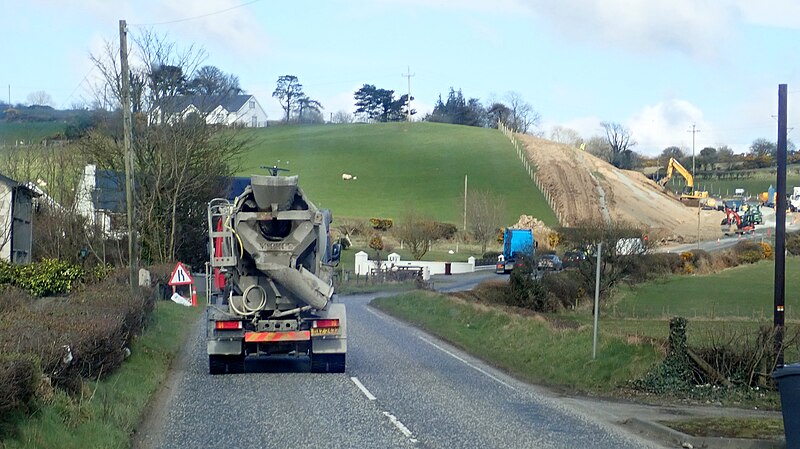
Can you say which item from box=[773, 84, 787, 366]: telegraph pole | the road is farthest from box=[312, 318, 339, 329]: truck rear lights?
box=[773, 84, 787, 366]: telegraph pole

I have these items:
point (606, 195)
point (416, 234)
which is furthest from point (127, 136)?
point (606, 195)

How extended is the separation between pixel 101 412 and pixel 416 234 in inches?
2574

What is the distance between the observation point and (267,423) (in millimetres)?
12383

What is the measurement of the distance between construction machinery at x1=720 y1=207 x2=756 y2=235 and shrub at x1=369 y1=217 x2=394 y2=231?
1517 inches

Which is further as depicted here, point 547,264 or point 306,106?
point 306,106

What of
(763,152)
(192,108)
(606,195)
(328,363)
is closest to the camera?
(328,363)

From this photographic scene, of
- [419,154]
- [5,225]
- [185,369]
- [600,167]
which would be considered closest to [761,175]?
[600,167]

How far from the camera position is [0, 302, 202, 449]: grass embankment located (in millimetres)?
9422

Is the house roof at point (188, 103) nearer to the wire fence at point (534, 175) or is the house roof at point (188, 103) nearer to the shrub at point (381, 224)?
the shrub at point (381, 224)

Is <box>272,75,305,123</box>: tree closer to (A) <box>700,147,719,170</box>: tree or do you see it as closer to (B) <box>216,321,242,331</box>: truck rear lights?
(A) <box>700,147,719,170</box>: tree

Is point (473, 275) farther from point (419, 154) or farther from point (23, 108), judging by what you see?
point (419, 154)

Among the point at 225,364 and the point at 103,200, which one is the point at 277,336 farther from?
the point at 103,200

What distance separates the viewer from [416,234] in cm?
7662

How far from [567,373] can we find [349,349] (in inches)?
228
